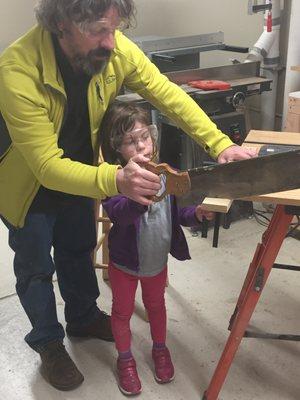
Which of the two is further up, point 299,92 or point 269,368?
point 299,92

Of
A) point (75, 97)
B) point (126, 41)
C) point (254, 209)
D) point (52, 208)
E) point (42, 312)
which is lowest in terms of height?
point (254, 209)

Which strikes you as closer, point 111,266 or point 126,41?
point 126,41

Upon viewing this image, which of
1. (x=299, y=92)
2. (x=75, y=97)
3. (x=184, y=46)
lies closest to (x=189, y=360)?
(x=75, y=97)

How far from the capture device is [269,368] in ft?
5.28

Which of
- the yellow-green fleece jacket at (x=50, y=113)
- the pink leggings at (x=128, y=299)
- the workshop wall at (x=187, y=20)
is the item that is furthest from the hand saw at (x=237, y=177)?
the workshop wall at (x=187, y=20)

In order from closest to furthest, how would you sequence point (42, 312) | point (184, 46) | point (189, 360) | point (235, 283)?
point (42, 312), point (189, 360), point (235, 283), point (184, 46)

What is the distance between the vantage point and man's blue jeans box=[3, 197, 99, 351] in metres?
1.41

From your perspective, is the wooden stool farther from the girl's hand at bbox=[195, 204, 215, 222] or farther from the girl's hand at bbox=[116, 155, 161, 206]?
the girl's hand at bbox=[116, 155, 161, 206]

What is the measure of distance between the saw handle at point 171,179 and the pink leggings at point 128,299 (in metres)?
0.47

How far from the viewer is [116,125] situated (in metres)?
1.28

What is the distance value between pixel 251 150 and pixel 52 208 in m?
0.62

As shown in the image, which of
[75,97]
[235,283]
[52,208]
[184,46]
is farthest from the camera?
[184,46]

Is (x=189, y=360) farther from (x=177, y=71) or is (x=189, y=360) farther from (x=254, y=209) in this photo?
(x=177, y=71)

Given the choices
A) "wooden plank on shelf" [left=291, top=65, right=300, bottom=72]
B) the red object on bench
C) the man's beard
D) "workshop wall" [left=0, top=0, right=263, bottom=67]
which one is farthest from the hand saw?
"workshop wall" [left=0, top=0, right=263, bottom=67]
